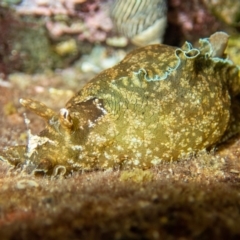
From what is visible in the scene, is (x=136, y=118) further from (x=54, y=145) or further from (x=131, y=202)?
(x=131, y=202)

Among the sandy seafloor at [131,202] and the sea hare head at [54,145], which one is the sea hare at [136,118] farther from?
the sandy seafloor at [131,202]

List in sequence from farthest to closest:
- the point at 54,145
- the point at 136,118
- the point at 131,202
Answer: the point at 136,118, the point at 54,145, the point at 131,202

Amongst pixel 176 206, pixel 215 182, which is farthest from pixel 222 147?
pixel 176 206

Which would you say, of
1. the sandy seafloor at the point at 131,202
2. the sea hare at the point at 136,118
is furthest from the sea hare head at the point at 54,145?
the sandy seafloor at the point at 131,202

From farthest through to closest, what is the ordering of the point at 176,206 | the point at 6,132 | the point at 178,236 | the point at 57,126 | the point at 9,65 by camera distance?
1. the point at 9,65
2. the point at 6,132
3. the point at 57,126
4. the point at 176,206
5. the point at 178,236

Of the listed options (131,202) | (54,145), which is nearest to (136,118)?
(54,145)

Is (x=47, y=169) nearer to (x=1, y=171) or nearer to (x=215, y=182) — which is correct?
(x=1, y=171)
